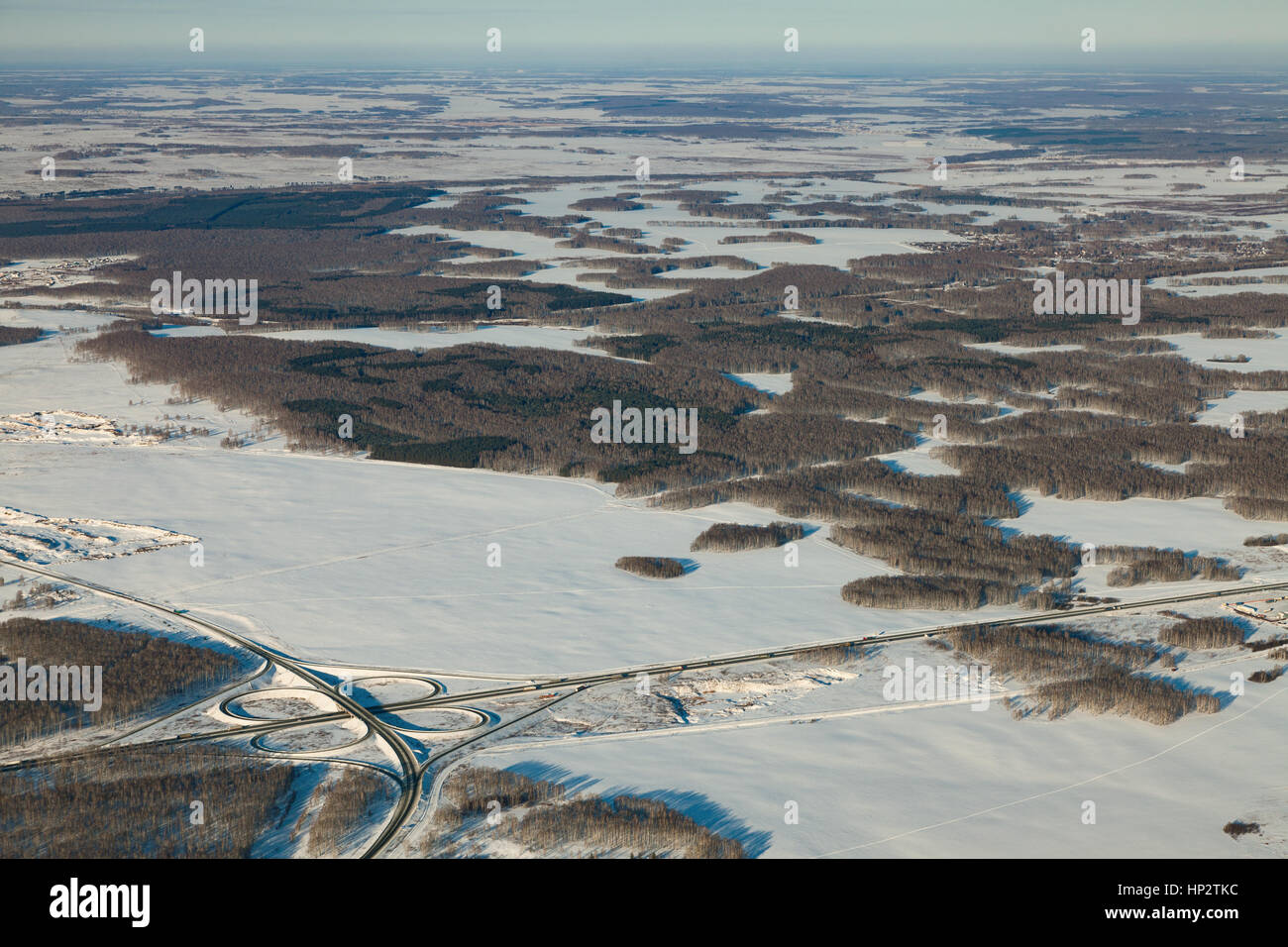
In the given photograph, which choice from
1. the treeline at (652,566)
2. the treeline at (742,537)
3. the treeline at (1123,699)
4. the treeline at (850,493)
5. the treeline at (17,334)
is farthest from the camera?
the treeline at (17,334)

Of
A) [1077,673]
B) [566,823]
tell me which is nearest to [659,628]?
[1077,673]

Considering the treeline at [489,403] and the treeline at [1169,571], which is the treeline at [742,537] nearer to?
the treeline at [489,403]

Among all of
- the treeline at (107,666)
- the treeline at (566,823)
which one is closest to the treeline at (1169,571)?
the treeline at (566,823)

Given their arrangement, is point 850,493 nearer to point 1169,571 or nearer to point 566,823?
point 1169,571

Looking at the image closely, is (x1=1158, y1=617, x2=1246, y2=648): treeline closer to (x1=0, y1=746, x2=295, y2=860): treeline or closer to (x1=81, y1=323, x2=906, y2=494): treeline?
(x1=81, y1=323, x2=906, y2=494): treeline

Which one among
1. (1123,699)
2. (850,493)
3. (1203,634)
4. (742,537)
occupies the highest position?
(850,493)

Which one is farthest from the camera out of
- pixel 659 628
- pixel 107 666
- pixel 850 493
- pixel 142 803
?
pixel 850 493

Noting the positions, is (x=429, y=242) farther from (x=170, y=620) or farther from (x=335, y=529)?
(x=170, y=620)

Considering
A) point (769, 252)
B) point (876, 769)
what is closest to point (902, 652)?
point (876, 769)

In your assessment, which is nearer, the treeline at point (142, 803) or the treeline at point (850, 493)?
the treeline at point (142, 803)
